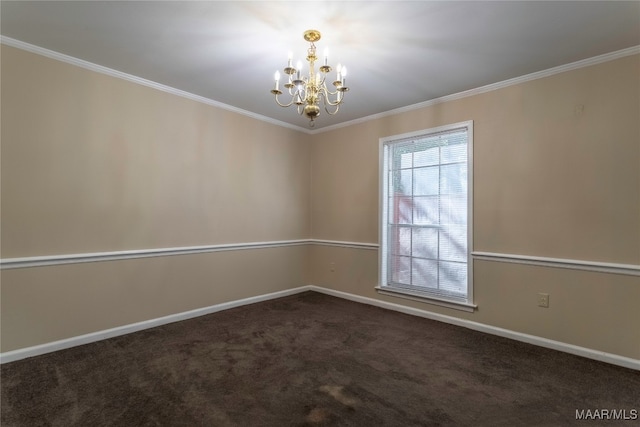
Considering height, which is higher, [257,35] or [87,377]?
[257,35]

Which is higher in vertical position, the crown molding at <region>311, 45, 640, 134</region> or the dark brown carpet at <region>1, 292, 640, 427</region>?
the crown molding at <region>311, 45, 640, 134</region>

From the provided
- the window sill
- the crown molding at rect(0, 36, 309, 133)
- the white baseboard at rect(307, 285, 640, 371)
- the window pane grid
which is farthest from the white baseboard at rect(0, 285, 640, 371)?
the crown molding at rect(0, 36, 309, 133)

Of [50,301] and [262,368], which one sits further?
[50,301]

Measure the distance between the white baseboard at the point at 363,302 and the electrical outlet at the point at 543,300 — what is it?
315mm

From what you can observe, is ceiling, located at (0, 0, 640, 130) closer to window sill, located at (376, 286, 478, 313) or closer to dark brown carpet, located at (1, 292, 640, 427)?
window sill, located at (376, 286, 478, 313)

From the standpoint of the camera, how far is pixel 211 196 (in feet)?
12.7

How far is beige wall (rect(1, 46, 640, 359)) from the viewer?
2602 millimetres

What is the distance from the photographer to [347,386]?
225cm

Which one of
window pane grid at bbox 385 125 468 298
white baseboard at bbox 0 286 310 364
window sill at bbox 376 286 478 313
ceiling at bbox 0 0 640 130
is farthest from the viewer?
window pane grid at bbox 385 125 468 298

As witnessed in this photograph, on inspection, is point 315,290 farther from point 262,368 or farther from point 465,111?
point 465,111

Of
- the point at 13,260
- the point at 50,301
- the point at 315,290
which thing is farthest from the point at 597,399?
the point at 13,260

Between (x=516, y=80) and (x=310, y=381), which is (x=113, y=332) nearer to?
A: (x=310, y=381)

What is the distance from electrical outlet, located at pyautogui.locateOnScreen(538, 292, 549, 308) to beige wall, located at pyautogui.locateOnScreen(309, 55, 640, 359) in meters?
0.05

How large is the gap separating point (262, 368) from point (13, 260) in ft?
7.26
